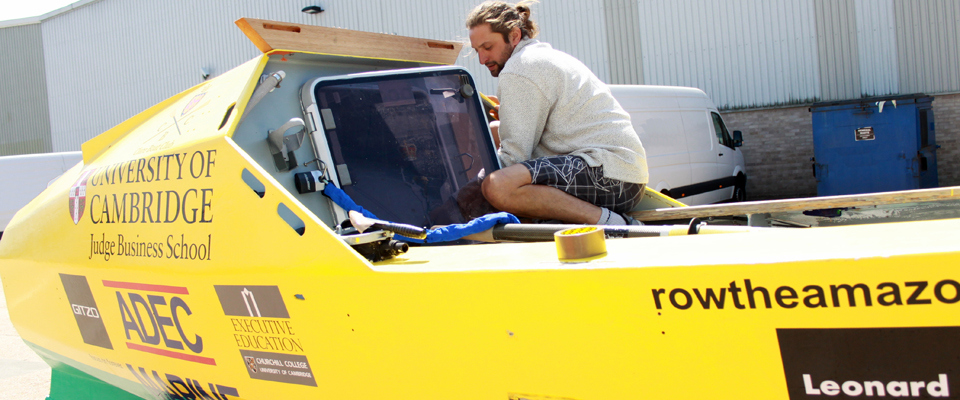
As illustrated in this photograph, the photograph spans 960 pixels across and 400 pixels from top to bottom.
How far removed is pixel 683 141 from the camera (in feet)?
30.6

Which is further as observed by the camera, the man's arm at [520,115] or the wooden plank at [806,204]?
the man's arm at [520,115]

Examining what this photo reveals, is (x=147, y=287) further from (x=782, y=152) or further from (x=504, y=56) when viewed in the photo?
(x=782, y=152)

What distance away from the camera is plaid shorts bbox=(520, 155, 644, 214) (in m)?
2.61

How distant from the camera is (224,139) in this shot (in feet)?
6.87

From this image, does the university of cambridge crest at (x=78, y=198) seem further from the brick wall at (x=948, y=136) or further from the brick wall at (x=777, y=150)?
the brick wall at (x=948, y=136)

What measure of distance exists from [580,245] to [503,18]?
1.67 m

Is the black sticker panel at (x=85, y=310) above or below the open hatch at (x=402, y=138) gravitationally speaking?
below

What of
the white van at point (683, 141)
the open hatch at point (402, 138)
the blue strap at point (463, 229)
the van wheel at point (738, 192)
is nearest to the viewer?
the blue strap at point (463, 229)

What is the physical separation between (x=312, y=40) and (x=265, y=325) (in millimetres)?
1476

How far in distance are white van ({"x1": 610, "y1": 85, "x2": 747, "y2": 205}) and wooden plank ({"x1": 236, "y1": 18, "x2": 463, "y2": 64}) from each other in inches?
202

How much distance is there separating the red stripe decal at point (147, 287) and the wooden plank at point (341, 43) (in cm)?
105

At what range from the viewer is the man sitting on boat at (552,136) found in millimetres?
2613

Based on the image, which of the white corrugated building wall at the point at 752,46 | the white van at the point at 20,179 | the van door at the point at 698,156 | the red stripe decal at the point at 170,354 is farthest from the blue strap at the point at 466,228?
the white van at the point at 20,179

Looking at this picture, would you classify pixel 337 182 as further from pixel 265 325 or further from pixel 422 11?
pixel 422 11
